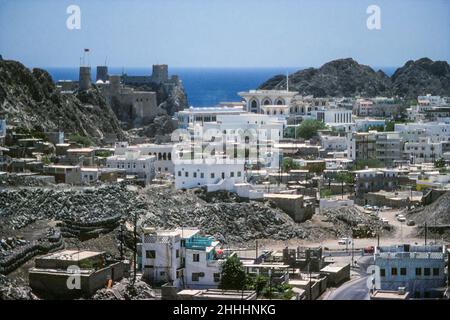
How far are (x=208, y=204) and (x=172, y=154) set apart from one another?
3651 millimetres

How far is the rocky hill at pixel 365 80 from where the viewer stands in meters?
51.5

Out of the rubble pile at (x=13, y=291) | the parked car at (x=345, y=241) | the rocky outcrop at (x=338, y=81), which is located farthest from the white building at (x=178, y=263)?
the rocky outcrop at (x=338, y=81)

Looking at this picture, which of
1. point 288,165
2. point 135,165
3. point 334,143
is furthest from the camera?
point 334,143

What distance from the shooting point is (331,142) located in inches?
1239

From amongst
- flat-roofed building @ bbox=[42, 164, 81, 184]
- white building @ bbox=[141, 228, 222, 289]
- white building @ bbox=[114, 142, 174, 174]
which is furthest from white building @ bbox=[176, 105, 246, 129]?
white building @ bbox=[141, 228, 222, 289]

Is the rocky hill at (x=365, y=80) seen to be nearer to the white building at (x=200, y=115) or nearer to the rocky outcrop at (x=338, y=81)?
the rocky outcrop at (x=338, y=81)

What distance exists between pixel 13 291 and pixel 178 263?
2.65m

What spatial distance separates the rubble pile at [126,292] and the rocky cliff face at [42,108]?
10.8m

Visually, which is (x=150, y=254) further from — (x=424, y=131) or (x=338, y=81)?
(x=338, y=81)

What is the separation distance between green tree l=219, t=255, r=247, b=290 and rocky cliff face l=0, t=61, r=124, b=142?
37.0 feet

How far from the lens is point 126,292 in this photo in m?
16.3

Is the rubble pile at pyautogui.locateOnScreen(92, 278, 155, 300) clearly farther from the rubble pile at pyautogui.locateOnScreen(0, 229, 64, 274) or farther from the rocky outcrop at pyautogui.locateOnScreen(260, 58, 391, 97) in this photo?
the rocky outcrop at pyautogui.locateOnScreen(260, 58, 391, 97)

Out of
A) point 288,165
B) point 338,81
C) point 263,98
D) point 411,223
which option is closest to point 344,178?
point 288,165
